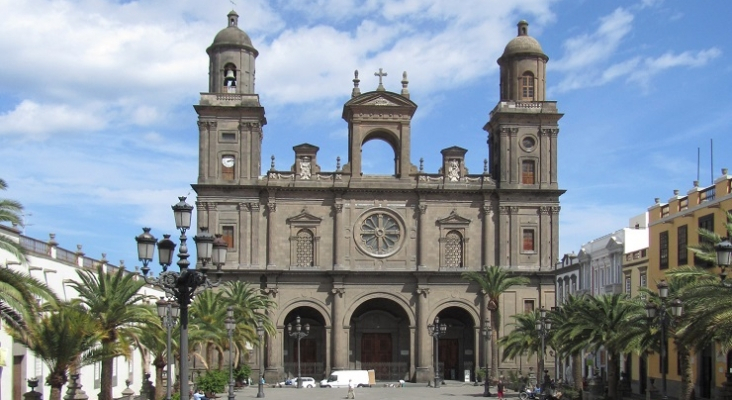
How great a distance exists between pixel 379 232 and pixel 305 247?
5.28 meters

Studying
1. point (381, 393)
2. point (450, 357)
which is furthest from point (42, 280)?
point (450, 357)

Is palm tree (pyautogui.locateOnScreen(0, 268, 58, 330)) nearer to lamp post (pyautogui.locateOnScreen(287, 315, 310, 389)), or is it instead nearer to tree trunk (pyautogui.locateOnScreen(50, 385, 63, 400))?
tree trunk (pyautogui.locateOnScreen(50, 385, 63, 400))

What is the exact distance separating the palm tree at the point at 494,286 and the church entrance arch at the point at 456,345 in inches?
175

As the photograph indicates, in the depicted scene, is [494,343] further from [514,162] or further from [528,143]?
[528,143]

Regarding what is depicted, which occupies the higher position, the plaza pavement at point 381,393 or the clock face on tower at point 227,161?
the clock face on tower at point 227,161

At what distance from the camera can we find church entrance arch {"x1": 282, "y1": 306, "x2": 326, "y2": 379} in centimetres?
7038

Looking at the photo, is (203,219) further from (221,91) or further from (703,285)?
(703,285)

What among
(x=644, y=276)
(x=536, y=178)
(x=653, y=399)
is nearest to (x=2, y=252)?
(x=653, y=399)

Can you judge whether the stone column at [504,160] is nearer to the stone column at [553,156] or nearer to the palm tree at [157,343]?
the stone column at [553,156]

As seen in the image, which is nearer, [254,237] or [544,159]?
[254,237]

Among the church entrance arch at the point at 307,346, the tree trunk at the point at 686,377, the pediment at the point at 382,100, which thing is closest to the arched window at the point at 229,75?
the pediment at the point at 382,100

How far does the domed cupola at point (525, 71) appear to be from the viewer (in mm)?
71688

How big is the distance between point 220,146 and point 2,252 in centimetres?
3186

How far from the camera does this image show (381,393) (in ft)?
189
